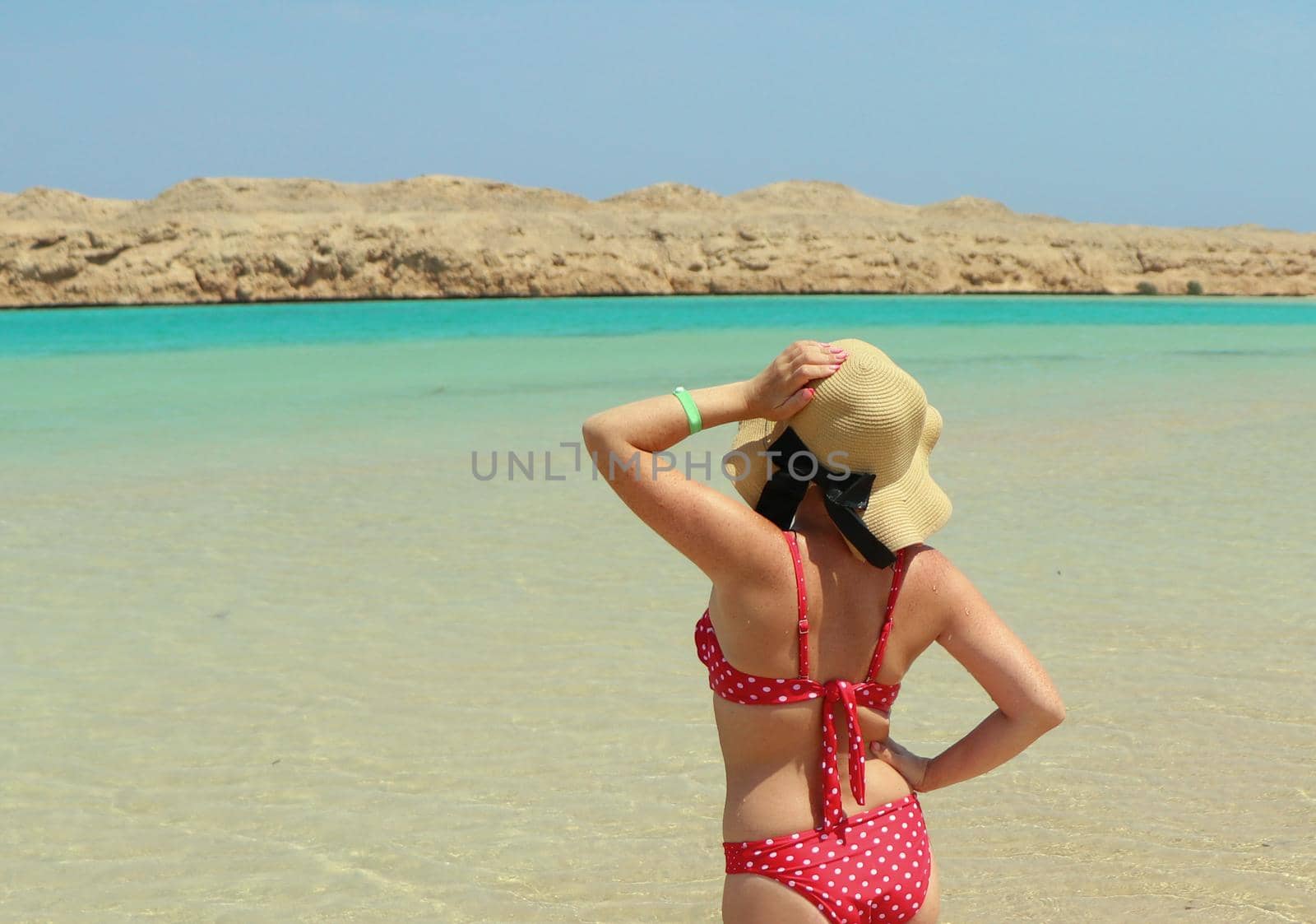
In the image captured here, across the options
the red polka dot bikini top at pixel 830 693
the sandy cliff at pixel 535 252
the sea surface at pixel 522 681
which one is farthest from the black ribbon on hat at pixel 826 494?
the sandy cliff at pixel 535 252

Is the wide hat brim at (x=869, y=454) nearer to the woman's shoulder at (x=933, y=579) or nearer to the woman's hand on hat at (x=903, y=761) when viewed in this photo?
the woman's shoulder at (x=933, y=579)

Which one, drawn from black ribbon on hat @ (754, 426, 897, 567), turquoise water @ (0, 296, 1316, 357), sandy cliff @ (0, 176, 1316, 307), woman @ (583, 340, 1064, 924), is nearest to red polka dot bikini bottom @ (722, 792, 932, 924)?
woman @ (583, 340, 1064, 924)

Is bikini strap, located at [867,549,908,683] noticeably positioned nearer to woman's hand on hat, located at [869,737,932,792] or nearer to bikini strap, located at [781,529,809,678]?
bikini strap, located at [781,529,809,678]

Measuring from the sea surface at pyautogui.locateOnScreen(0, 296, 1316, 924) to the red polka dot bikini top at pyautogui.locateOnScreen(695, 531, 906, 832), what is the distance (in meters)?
1.59

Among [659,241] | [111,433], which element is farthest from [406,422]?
[659,241]

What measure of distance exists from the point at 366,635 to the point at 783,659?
4.15m

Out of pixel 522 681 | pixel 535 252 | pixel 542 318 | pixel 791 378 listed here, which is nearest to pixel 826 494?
pixel 791 378

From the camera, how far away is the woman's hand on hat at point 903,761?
7.13 feet

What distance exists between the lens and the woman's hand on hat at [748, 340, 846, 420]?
1832mm

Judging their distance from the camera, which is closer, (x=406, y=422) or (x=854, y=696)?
(x=854, y=696)

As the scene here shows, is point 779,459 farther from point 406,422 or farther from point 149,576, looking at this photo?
point 406,422

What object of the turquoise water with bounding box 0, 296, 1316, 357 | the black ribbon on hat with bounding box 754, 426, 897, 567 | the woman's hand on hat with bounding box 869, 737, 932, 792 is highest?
the black ribbon on hat with bounding box 754, 426, 897, 567

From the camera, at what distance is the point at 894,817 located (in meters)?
2.16

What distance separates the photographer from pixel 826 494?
1.91 meters
